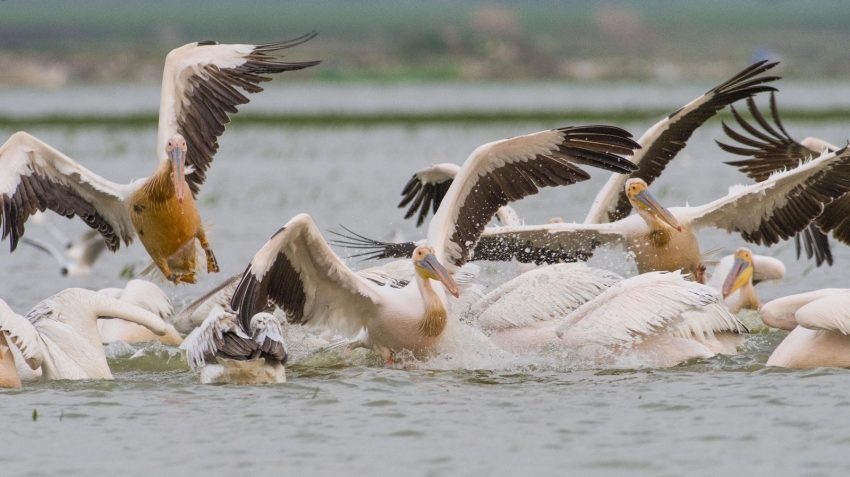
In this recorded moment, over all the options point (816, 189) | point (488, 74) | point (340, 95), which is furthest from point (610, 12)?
point (816, 189)

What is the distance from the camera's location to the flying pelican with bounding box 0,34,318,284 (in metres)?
7.36

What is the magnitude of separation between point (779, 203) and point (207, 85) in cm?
333

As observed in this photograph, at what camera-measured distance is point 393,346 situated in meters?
7.05

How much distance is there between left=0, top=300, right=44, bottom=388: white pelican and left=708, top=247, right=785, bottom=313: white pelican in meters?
3.99

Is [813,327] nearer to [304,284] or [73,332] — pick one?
[304,284]

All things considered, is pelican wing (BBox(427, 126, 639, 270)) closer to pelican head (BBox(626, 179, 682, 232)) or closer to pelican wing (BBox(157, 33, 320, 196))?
pelican head (BBox(626, 179, 682, 232))

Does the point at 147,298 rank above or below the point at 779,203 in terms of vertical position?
below

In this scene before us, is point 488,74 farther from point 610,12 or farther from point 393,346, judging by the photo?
point 393,346

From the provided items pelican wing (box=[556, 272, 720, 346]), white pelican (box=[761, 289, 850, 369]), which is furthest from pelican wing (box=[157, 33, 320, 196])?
white pelican (box=[761, 289, 850, 369])

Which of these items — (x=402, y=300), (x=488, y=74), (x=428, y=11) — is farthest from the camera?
(x=428, y=11)

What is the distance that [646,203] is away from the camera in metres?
7.71

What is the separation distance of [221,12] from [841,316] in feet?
415

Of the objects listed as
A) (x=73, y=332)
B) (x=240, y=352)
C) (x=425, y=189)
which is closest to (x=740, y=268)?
(x=425, y=189)

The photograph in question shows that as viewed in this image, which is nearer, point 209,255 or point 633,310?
point 633,310
